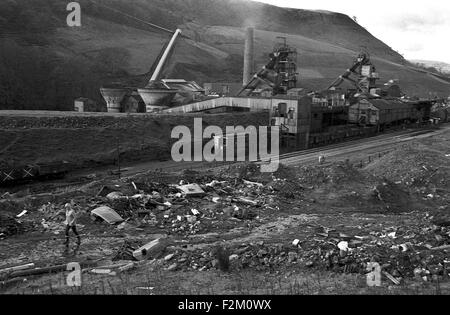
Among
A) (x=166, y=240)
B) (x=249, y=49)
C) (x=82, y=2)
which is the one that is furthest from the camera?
(x=82, y=2)

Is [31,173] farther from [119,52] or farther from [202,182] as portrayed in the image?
[119,52]

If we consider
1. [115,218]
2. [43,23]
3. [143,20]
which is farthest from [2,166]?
[143,20]

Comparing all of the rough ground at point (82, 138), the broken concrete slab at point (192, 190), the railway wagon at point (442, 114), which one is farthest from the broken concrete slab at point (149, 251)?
the railway wagon at point (442, 114)

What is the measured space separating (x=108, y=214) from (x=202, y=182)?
6.47 metres

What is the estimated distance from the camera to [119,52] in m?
78.2

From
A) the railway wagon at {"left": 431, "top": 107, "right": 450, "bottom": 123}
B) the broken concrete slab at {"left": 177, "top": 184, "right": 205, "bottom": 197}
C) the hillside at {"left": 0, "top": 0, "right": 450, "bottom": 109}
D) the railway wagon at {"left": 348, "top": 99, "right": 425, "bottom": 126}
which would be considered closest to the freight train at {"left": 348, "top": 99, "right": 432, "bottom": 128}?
the railway wagon at {"left": 348, "top": 99, "right": 425, "bottom": 126}

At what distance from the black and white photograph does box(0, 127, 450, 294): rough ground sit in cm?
7

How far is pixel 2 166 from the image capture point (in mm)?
26969

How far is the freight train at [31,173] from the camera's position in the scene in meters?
25.3

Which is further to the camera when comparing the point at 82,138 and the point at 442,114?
the point at 442,114

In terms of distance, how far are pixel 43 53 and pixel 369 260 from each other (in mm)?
64985

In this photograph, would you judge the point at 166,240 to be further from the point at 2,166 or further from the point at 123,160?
the point at 123,160

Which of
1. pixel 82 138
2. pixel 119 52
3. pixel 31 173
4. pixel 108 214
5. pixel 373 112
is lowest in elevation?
pixel 31 173

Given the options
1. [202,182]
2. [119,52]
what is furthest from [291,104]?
[119,52]
